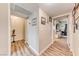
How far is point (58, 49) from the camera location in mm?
1561

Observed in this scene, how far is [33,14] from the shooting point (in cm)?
150

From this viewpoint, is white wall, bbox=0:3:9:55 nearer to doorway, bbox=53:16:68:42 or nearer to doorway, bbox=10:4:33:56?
doorway, bbox=10:4:33:56

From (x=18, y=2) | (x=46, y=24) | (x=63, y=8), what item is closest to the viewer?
(x=18, y=2)

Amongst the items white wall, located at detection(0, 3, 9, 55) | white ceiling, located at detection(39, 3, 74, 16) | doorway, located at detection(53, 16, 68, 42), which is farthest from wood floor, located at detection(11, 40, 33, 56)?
white ceiling, located at detection(39, 3, 74, 16)

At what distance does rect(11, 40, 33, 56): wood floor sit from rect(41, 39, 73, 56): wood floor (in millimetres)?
243

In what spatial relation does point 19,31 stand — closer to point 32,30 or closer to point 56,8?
point 32,30

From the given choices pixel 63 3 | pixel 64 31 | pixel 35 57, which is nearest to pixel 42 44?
pixel 35 57

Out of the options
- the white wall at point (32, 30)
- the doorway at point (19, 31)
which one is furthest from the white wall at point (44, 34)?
the doorway at point (19, 31)

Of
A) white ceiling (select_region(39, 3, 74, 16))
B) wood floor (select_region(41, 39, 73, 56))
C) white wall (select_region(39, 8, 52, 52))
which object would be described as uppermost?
white ceiling (select_region(39, 3, 74, 16))

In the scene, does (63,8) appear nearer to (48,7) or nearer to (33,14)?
(48,7)

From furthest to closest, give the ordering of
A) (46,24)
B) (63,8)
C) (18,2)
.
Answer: (46,24) < (63,8) < (18,2)

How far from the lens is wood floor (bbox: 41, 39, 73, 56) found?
1451mm

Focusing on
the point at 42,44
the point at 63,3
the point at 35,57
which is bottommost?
the point at 35,57

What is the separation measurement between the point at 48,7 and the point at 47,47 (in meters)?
0.61
